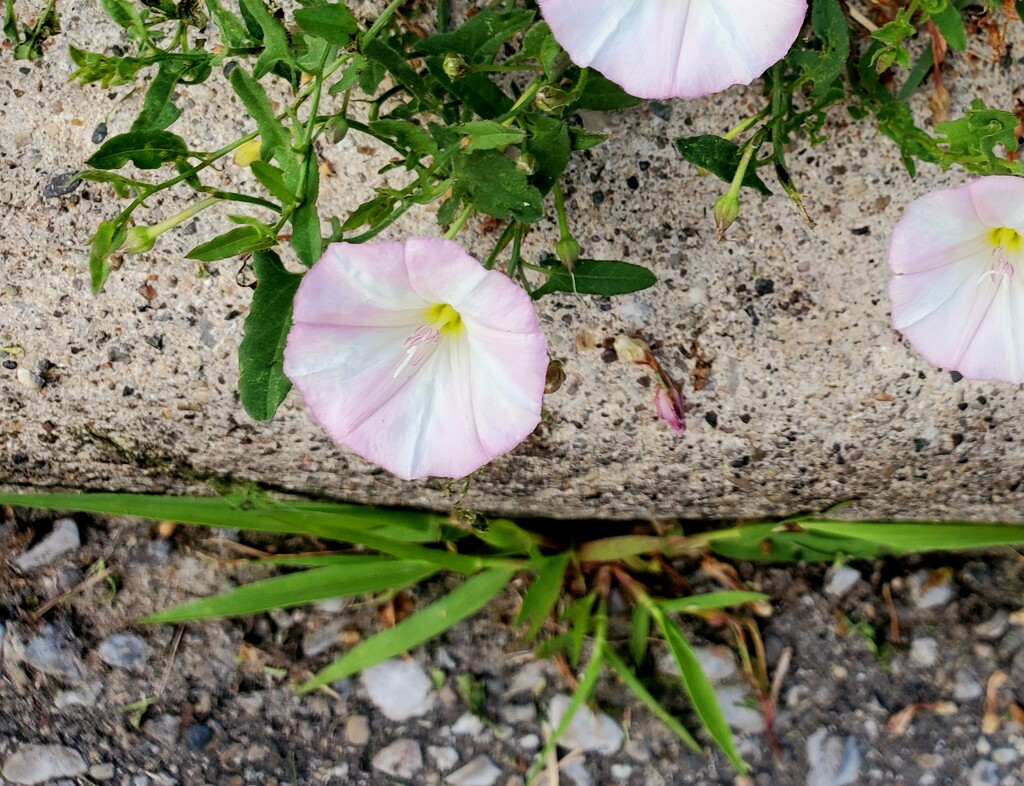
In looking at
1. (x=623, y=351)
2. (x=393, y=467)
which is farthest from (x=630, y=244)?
(x=393, y=467)

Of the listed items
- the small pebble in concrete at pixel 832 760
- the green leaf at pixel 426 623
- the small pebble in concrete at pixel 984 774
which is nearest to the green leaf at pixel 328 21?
the green leaf at pixel 426 623

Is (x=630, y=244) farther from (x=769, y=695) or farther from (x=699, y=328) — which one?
(x=769, y=695)

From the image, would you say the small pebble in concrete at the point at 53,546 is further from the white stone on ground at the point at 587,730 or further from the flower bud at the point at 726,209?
the flower bud at the point at 726,209

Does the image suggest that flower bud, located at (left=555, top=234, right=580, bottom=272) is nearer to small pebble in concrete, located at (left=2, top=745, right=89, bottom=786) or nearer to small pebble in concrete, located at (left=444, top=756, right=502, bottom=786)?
small pebble in concrete, located at (left=444, top=756, right=502, bottom=786)

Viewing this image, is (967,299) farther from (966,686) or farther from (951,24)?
(966,686)

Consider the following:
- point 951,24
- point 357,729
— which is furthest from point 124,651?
point 951,24

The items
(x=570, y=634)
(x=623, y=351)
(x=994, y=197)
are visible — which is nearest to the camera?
(x=994, y=197)

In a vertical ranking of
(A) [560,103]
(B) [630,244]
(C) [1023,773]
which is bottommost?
(C) [1023,773]
